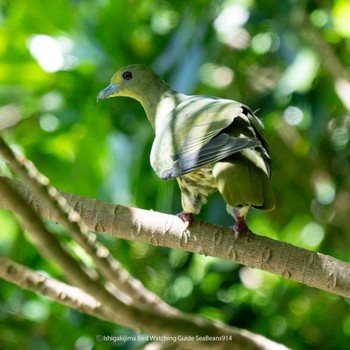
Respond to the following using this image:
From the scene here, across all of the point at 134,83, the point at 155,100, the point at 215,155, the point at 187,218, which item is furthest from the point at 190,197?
the point at 134,83

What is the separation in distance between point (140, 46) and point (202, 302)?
139 cm

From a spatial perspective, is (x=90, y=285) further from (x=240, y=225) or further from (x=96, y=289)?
(x=240, y=225)

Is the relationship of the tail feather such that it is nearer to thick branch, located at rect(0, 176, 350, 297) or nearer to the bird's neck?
thick branch, located at rect(0, 176, 350, 297)

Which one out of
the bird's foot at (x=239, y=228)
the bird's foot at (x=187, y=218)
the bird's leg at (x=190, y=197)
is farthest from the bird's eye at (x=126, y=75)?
the bird's foot at (x=239, y=228)

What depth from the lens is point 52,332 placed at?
3289mm

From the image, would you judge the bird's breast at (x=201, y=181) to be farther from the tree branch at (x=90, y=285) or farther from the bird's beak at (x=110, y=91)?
the tree branch at (x=90, y=285)

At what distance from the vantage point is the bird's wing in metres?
2.13

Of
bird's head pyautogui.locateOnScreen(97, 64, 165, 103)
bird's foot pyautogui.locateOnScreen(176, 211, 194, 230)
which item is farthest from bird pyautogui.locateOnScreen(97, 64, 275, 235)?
bird's head pyautogui.locateOnScreen(97, 64, 165, 103)

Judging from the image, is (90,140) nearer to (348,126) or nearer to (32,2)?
(32,2)

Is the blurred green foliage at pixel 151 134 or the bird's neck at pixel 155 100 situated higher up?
the bird's neck at pixel 155 100

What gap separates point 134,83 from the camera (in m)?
3.02

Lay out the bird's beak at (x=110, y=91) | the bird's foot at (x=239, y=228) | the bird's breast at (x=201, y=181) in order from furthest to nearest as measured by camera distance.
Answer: the bird's beak at (x=110, y=91), the bird's breast at (x=201, y=181), the bird's foot at (x=239, y=228)

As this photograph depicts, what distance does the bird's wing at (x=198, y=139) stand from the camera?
7.00 feet

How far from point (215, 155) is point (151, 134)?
65.2 inches
